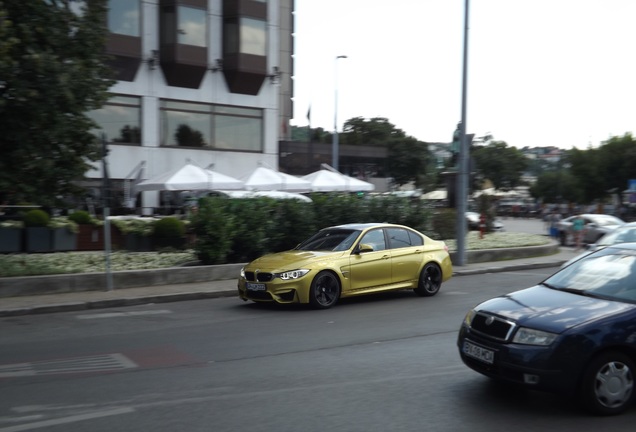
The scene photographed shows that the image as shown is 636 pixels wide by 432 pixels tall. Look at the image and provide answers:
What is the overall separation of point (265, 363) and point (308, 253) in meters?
4.72

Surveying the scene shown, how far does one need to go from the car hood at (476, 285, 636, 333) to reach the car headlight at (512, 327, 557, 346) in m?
0.04

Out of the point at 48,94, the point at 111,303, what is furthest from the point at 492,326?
the point at 48,94

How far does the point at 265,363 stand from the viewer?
801 cm

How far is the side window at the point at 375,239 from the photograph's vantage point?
1310cm

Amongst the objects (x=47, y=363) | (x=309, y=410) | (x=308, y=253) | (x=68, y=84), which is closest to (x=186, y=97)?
(x=68, y=84)

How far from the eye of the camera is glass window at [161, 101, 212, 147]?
117 ft

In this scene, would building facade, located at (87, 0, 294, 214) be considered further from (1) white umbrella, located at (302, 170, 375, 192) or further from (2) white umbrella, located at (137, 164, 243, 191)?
(1) white umbrella, located at (302, 170, 375, 192)

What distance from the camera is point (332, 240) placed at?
43.0ft

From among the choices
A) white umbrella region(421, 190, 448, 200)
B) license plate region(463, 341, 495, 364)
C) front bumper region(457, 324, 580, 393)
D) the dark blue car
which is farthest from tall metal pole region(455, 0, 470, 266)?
front bumper region(457, 324, 580, 393)

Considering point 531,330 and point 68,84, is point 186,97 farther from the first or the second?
point 531,330

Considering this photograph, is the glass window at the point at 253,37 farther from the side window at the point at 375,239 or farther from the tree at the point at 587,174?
the tree at the point at 587,174

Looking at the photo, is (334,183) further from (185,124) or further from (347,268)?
(347,268)

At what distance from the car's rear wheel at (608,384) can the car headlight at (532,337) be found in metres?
0.39

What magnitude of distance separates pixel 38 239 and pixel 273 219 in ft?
22.4
